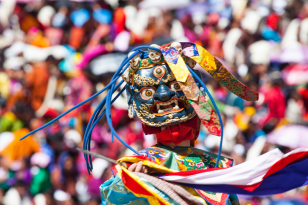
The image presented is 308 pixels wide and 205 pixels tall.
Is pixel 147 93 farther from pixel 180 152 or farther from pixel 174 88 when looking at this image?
pixel 180 152

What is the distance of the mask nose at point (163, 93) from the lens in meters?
2.25

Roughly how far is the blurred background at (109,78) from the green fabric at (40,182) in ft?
0.04

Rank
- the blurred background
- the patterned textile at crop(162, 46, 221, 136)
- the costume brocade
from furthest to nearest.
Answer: the blurred background
the patterned textile at crop(162, 46, 221, 136)
the costume brocade

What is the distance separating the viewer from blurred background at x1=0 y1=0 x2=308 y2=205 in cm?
490

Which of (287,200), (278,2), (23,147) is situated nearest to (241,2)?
(278,2)

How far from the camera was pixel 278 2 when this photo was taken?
6.40 m

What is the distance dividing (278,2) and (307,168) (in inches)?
197

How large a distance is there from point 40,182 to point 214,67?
3451 mm

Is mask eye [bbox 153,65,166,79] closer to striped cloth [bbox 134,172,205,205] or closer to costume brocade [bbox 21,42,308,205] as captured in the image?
costume brocade [bbox 21,42,308,205]

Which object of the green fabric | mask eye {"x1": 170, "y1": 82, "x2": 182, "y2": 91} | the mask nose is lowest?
the green fabric

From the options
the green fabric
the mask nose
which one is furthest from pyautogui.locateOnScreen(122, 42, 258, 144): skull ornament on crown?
the green fabric

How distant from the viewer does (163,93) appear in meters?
2.25

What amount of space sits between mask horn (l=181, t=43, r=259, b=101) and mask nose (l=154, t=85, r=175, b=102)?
0.23 m

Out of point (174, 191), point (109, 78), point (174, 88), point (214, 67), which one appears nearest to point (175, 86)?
point (174, 88)
